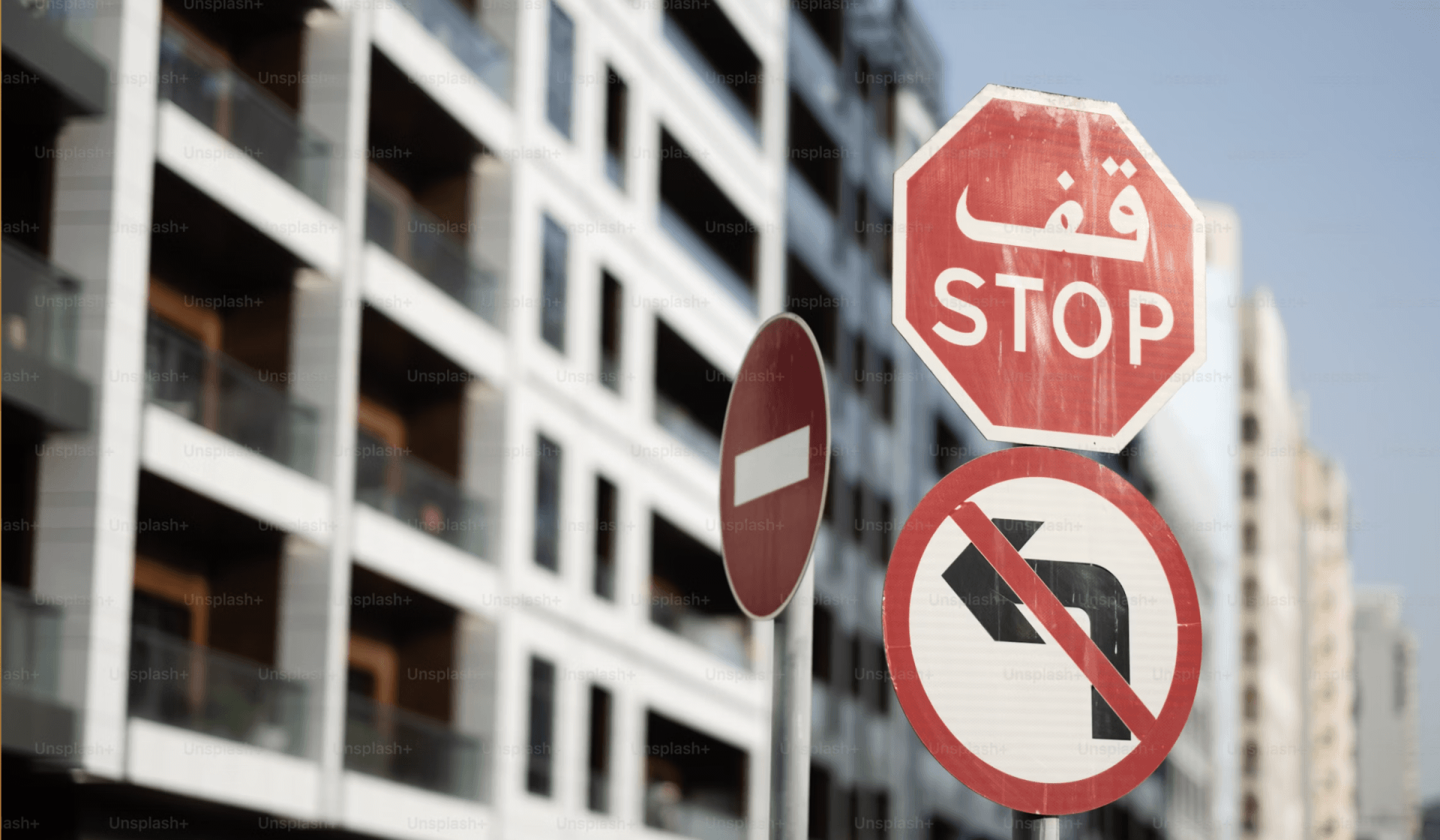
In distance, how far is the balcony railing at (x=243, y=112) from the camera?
61.2 ft

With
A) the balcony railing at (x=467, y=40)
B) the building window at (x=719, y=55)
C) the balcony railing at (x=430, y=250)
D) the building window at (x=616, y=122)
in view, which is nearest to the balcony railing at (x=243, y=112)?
the balcony railing at (x=430, y=250)

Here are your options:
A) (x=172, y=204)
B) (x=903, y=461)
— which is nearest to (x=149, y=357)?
(x=172, y=204)

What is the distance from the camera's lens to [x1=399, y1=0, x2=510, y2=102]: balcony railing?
77.8 ft

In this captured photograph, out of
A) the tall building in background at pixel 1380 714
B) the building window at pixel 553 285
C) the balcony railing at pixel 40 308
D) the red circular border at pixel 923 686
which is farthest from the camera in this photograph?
the tall building in background at pixel 1380 714

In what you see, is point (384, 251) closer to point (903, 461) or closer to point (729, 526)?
point (729, 526)

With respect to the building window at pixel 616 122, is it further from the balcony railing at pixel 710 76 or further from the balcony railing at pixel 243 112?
the balcony railing at pixel 243 112

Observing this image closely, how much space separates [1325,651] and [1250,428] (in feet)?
130

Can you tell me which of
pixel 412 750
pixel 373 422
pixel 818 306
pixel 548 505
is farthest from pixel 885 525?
pixel 412 750

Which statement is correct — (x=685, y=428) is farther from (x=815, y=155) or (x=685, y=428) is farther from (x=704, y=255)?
(x=815, y=155)

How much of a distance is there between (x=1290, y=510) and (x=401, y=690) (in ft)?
290

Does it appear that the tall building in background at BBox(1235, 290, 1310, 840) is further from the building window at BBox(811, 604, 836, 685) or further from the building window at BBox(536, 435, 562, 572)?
the building window at BBox(536, 435, 562, 572)

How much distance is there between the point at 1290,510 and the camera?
103 metres

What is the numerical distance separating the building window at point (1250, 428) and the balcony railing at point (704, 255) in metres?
61.8

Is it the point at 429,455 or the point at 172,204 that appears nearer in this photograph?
the point at 172,204
